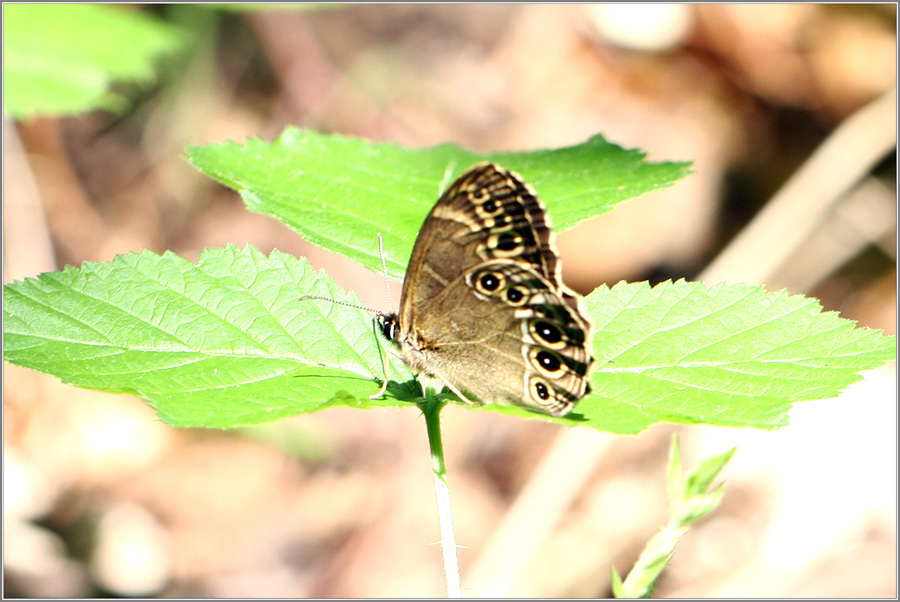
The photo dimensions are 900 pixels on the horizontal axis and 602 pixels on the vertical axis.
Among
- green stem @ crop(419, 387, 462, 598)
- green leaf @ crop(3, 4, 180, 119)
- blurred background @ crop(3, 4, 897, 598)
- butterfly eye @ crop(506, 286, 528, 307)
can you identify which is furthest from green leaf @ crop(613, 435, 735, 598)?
green leaf @ crop(3, 4, 180, 119)

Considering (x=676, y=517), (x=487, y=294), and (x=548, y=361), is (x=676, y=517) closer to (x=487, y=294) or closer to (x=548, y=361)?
(x=548, y=361)

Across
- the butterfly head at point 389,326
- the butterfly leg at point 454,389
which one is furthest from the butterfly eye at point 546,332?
the butterfly head at point 389,326

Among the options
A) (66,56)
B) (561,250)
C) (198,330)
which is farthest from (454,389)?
(561,250)

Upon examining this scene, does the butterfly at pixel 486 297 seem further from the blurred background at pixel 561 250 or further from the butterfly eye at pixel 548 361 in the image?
the blurred background at pixel 561 250

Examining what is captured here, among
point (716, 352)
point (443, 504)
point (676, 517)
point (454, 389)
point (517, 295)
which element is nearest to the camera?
point (676, 517)

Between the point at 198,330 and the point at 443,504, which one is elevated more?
the point at 198,330
